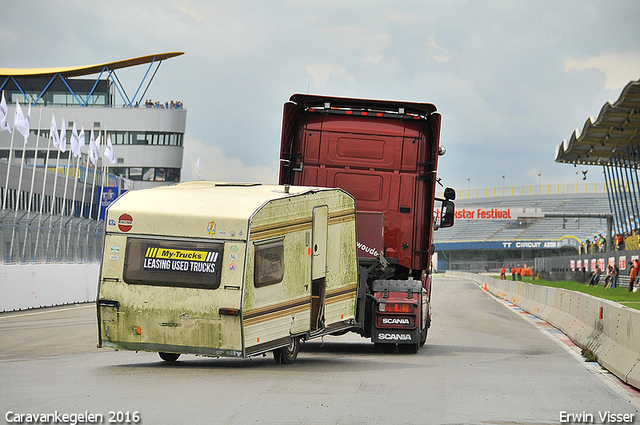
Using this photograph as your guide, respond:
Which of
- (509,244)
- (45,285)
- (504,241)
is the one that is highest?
(504,241)

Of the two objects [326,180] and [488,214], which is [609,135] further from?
[488,214]

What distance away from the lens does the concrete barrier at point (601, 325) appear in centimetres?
1085

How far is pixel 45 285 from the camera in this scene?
27078mm

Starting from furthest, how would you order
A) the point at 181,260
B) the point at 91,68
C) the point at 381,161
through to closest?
the point at 91,68
the point at 381,161
the point at 181,260

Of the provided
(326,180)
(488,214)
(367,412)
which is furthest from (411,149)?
(488,214)

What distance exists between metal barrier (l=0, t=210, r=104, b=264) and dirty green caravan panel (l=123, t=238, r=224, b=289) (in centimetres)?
1493

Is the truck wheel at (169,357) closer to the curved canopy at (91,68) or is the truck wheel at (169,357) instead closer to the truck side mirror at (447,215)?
the truck side mirror at (447,215)

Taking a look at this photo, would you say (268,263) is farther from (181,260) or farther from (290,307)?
(181,260)

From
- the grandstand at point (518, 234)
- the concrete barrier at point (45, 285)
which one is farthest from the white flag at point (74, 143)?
the grandstand at point (518, 234)

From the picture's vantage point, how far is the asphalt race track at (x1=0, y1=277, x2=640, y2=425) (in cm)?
766

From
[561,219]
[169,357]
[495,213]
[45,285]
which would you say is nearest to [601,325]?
[169,357]

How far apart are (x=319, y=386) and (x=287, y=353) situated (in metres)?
2.28

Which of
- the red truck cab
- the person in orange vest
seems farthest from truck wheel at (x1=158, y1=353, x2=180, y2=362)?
the person in orange vest

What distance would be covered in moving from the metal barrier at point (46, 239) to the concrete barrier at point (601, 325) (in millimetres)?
15494
